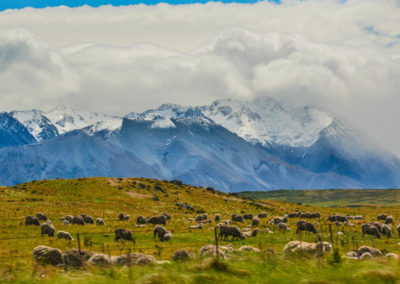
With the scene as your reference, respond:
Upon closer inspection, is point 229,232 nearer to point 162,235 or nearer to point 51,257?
point 162,235

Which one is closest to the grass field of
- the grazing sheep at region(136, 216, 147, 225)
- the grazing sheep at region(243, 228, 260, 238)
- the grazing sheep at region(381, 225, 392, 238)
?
→ the grazing sheep at region(381, 225, 392, 238)

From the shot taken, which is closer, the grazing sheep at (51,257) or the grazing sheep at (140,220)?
the grazing sheep at (51,257)

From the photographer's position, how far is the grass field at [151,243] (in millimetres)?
18422

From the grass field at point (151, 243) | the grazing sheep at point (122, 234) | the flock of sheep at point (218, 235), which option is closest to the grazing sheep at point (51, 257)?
the flock of sheep at point (218, 235)

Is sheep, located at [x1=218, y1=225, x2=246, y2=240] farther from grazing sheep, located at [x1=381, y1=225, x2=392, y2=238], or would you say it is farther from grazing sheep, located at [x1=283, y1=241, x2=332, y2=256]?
grazing sheep, located at [x1=283, y1=241, x2=332, y2=256]

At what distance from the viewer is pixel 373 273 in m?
18.2

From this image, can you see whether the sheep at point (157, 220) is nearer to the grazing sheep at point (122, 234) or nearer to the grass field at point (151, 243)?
the grass field at point (151, 243)

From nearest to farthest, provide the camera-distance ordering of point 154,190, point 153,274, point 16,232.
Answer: point 153,274 < point 16,232 < point 154,190

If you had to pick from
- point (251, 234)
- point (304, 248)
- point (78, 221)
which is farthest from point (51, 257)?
point (78, 221)

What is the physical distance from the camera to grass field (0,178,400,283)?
18422 millimetres

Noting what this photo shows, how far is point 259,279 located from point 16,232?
39763 millimetres

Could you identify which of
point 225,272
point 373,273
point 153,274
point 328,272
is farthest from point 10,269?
point 373,273

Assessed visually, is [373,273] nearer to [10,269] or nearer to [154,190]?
[10,269]

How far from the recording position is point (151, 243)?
44406 mm
